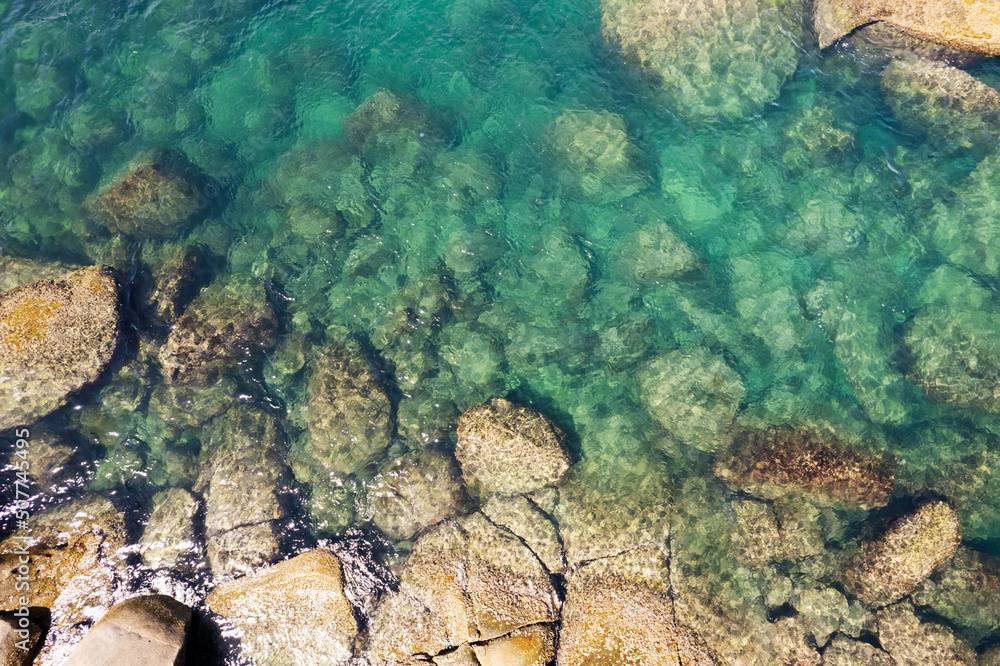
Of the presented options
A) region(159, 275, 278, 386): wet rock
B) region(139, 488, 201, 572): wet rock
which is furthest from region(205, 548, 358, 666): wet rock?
region(159, 275, 278, 386): wet rock

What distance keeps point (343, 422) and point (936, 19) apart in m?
14.4

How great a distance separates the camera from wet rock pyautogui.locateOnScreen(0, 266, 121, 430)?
30.0 feet

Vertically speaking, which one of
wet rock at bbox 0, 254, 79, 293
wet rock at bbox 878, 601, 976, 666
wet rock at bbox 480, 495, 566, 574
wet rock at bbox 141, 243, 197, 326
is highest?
wet rock at bbox 0, 254, 79, 293

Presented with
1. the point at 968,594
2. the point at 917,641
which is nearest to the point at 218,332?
the point at 917,641

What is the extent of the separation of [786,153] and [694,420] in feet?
20.6

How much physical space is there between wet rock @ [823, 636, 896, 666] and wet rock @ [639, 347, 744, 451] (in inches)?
128

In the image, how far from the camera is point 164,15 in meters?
13.8

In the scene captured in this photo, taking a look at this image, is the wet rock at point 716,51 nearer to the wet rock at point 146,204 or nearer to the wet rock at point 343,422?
the wet rock at point 343,422

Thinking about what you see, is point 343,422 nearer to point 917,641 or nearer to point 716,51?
point 917,641

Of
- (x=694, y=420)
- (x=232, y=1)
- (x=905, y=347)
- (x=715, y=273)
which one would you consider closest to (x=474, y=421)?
(x=694, y=420)

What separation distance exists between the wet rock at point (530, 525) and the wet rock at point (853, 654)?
13.3 feet

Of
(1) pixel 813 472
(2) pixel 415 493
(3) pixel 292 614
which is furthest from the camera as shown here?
(2) pixel 415 493

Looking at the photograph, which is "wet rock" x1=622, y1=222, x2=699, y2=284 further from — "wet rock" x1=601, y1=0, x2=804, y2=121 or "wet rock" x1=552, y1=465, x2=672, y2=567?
"wet rock" x1=552, y1=465, x2=672, y2=567

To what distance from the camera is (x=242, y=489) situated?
9016mm
